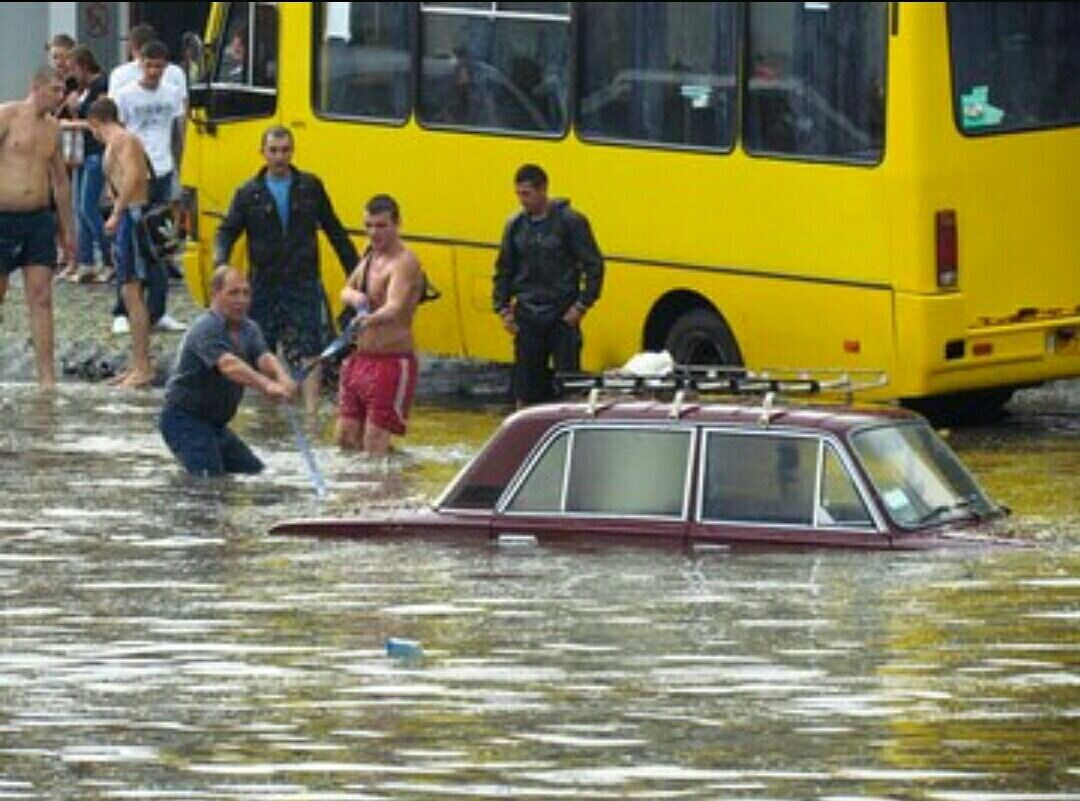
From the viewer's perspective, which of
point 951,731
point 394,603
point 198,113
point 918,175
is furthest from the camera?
point 198,113

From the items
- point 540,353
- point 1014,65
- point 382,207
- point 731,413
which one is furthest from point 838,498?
point 1014,65

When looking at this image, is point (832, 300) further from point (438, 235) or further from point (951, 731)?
point (951, 731)

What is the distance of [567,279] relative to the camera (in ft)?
85.7

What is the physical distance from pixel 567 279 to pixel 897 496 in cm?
697

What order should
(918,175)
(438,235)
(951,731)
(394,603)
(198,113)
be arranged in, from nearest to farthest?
(951,731) → (394,603) → (918,175) → (438,235) → (198,113)

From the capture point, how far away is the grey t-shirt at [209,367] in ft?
77.6

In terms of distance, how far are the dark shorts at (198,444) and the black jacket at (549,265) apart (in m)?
2.67

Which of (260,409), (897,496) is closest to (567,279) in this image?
(260,409)

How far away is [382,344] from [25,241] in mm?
4644

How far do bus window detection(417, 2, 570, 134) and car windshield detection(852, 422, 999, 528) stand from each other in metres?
8.12

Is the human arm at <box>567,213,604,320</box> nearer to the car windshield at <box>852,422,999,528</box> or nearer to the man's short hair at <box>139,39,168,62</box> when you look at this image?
the car windshield at <box>852,422,999,528</box>

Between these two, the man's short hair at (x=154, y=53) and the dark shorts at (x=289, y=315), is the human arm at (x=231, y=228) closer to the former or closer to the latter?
the dark shorts at (x=289, y=315)

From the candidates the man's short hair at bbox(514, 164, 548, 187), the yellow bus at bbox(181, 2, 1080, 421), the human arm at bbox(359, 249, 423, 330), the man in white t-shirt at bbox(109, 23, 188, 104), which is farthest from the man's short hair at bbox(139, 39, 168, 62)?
the human arm at bbox(359, 249, 423, 330)

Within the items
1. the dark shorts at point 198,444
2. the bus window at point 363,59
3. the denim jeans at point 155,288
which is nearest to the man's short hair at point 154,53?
the denim jeans at point 155,288
